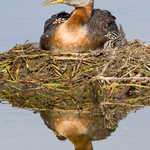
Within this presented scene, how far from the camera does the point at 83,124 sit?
24.8ft

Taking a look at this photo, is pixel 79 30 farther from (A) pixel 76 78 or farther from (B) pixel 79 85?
(B) pixel 79 85

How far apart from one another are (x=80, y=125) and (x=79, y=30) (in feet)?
9.70

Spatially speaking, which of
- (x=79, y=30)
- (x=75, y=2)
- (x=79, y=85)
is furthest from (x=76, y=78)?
(x=75, y=2)

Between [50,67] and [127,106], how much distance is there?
6.13 feet

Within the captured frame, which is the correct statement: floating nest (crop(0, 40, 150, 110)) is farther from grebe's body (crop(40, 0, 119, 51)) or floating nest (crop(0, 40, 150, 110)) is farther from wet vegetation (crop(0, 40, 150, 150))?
grebe's body (crop(40, 0, 119, 51))

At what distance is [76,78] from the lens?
9242 mm

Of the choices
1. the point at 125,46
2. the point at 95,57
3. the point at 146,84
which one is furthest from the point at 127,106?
the point at 125,46

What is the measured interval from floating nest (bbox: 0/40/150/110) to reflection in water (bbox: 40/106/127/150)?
0.32 m

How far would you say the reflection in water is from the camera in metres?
7.17

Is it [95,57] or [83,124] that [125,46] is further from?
[83,124]

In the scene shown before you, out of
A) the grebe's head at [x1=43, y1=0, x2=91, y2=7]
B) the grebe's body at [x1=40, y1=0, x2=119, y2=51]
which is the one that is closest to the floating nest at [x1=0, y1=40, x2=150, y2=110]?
the grebe's body at [x1=40, y1=0, x2=119, y2=51]

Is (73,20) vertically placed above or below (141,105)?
above

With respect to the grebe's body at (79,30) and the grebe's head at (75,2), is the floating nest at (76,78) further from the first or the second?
the grebe's head at (75,2)

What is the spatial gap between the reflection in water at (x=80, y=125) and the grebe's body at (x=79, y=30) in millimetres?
2202
